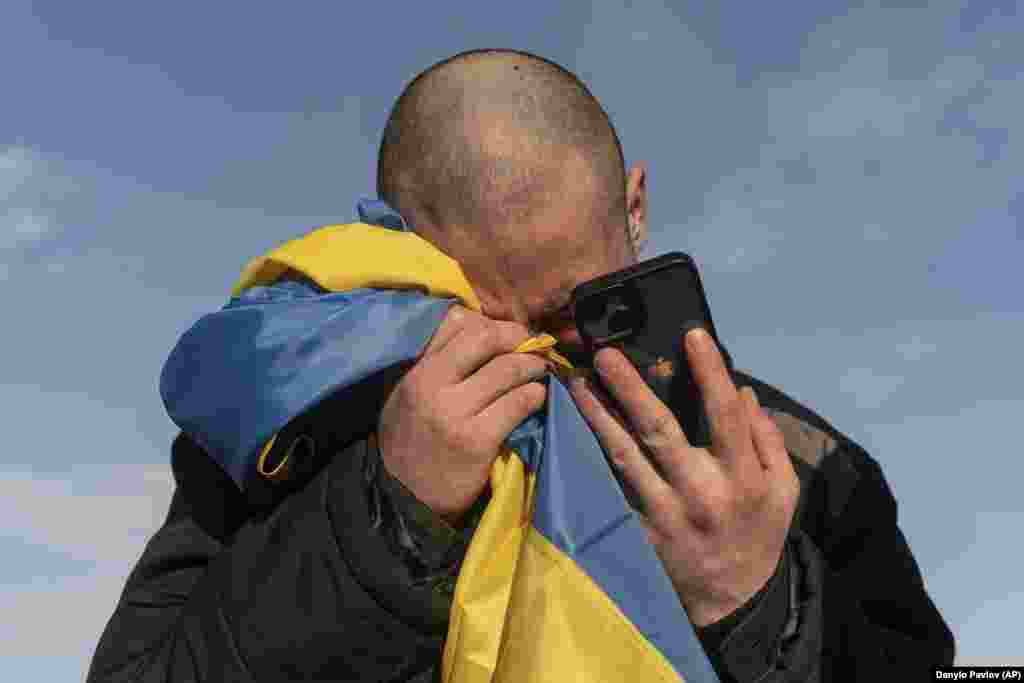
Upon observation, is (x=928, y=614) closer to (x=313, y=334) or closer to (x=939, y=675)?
(x=939, y=675)

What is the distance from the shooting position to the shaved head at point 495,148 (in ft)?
7.58

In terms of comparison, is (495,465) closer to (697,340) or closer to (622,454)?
(622,454)

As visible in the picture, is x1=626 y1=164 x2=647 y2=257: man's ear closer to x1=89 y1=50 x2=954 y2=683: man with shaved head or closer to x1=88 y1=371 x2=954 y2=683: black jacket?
x1=89 y1=50 x2=954 y2=683: man with shaved head

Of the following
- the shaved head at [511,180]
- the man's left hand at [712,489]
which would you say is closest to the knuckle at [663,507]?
the man's left hand at [712,489]

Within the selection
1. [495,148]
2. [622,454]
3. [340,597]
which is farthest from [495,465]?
[495,148]

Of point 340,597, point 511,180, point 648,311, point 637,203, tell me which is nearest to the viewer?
point 340,597

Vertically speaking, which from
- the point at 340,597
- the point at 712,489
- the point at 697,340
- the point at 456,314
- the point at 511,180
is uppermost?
the point at 511,180

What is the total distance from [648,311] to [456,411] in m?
0.49

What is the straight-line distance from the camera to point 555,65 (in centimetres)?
283

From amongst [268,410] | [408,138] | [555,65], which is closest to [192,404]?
[268,410]

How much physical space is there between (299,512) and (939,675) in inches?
61.3

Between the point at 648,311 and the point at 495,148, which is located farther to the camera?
the point at 495,148

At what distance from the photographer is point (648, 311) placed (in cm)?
212

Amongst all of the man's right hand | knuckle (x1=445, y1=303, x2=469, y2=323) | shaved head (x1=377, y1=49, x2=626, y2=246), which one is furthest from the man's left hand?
shaved head (x1=377, y1=49, x2=626, y2=246)
